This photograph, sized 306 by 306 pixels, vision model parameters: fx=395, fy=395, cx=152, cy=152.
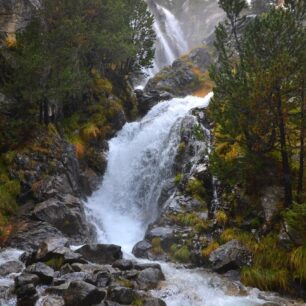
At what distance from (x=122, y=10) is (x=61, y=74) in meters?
9.44

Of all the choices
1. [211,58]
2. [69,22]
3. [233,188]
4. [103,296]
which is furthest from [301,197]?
[211,58]

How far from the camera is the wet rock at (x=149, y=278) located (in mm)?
12453

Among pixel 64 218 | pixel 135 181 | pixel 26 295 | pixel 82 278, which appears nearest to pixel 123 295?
pixel 82 278

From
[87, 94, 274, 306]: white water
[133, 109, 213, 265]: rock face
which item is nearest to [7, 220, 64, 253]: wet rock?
[87, 94, 274, 306]: white water

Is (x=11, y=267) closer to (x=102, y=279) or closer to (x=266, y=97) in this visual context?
(x=102, y=279)

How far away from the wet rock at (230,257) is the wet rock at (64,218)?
6738 millimetres

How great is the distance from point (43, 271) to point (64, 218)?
19.3 feet

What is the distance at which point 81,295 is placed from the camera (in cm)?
1055

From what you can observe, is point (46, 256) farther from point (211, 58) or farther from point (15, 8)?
point (211, 58)

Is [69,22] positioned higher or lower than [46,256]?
higher

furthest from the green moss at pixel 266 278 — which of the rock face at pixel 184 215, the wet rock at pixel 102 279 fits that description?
the wet rock at pixel 102 279

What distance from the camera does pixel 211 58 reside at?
154 feet

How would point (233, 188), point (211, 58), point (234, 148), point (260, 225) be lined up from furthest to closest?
point (211, 58)
point (234, 148)
point (233, 188)
point (260, 225)

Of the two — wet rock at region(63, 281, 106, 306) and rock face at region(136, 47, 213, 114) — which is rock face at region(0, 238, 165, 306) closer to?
wet rock at region(63, 281, 106, 306)
